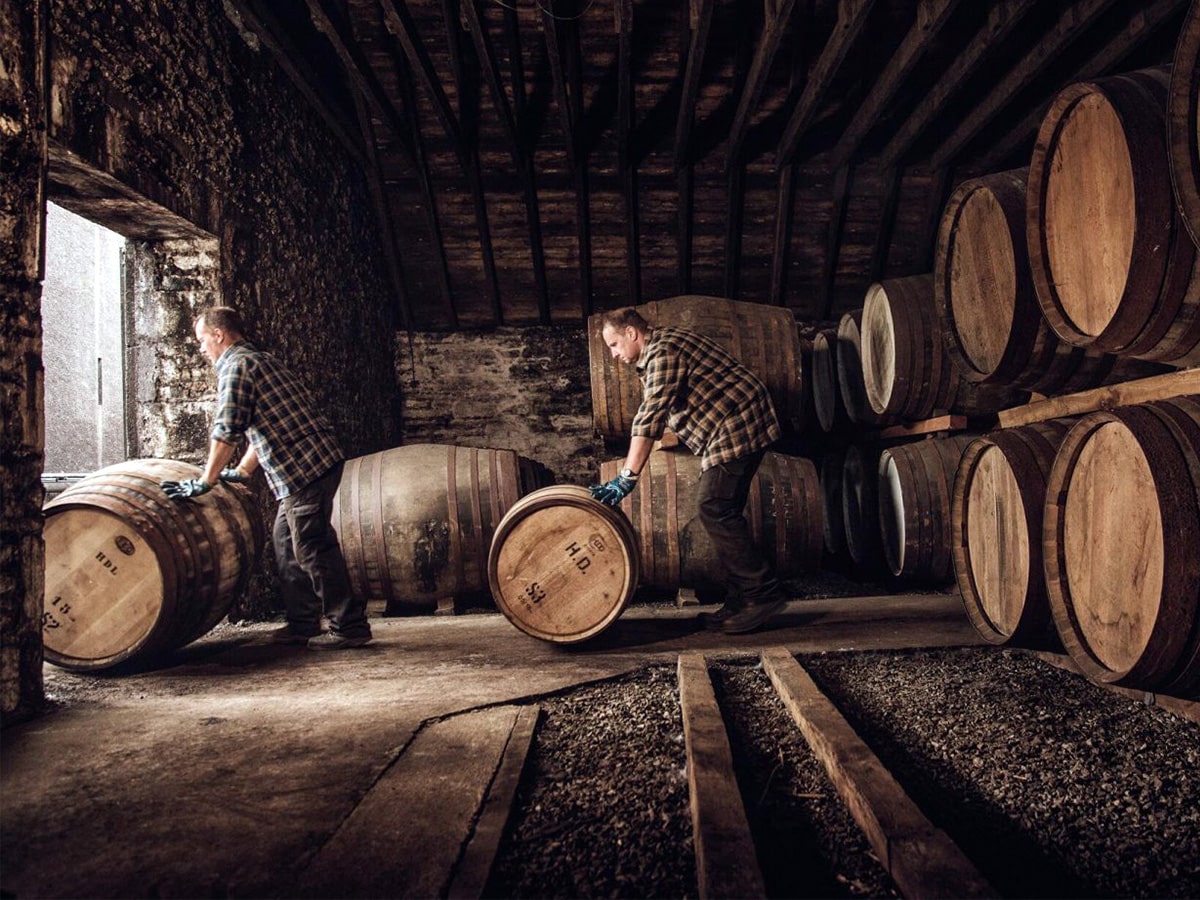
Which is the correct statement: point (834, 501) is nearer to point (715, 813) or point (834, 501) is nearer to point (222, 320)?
point (222, 320)

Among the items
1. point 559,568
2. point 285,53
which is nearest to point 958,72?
point 559,568

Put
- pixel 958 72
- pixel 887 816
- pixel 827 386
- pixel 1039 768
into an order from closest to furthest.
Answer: pixel 887 816
pixel 1039 768
pixel 958 72
pixel 827 386

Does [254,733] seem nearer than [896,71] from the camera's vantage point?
Yes

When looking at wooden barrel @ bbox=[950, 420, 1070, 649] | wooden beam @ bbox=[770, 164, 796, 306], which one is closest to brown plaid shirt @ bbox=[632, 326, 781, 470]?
wooden barrel @ bbox=[950, 420, 1070, 649]

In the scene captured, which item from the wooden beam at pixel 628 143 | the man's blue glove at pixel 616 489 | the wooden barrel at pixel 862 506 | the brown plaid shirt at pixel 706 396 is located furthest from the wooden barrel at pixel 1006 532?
the wooden beam at pixel 628 143

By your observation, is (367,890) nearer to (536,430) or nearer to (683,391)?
(683,391)

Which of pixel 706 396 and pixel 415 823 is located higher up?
pixel 706 396

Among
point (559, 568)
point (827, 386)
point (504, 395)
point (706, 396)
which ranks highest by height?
point (504, 395)

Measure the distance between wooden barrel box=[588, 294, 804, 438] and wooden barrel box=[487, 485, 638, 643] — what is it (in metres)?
1.78

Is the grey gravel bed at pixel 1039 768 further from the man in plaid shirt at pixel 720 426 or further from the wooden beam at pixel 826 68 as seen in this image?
the wooden beam at pixel 826 68

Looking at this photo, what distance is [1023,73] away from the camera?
4758mm

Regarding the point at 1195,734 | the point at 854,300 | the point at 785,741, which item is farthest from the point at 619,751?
the point at 854,300

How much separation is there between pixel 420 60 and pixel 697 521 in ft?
11.1

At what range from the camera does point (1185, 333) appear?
2.05 meters
